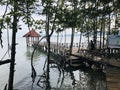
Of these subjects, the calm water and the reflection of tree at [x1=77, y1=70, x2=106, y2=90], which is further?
the calm water

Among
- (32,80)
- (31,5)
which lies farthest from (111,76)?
(32,80)

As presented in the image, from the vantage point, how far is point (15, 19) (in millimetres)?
14680

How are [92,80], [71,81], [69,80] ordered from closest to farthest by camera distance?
[92,80] → [71,81] → [69,80]

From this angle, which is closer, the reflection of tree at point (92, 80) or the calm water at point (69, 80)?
the reflection of tree at point (92, 80)

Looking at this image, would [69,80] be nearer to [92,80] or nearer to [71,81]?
[71,81]

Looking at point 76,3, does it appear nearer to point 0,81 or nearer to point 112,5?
point 112,5

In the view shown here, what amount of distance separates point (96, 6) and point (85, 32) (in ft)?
31.8

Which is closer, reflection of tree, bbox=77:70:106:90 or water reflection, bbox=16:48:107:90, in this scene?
reflection of tree, bbox=77:70:106:90

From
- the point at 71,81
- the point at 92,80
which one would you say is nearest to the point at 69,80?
the point at 71,81

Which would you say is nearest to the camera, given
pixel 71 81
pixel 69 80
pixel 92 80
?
pixel 92 80

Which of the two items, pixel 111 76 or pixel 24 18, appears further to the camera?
pixel 111 76

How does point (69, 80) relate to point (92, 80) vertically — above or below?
below

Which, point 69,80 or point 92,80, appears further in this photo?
point 69,80

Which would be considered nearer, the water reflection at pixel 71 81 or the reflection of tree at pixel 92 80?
Result: the reflection of tree at pixel 92 80
